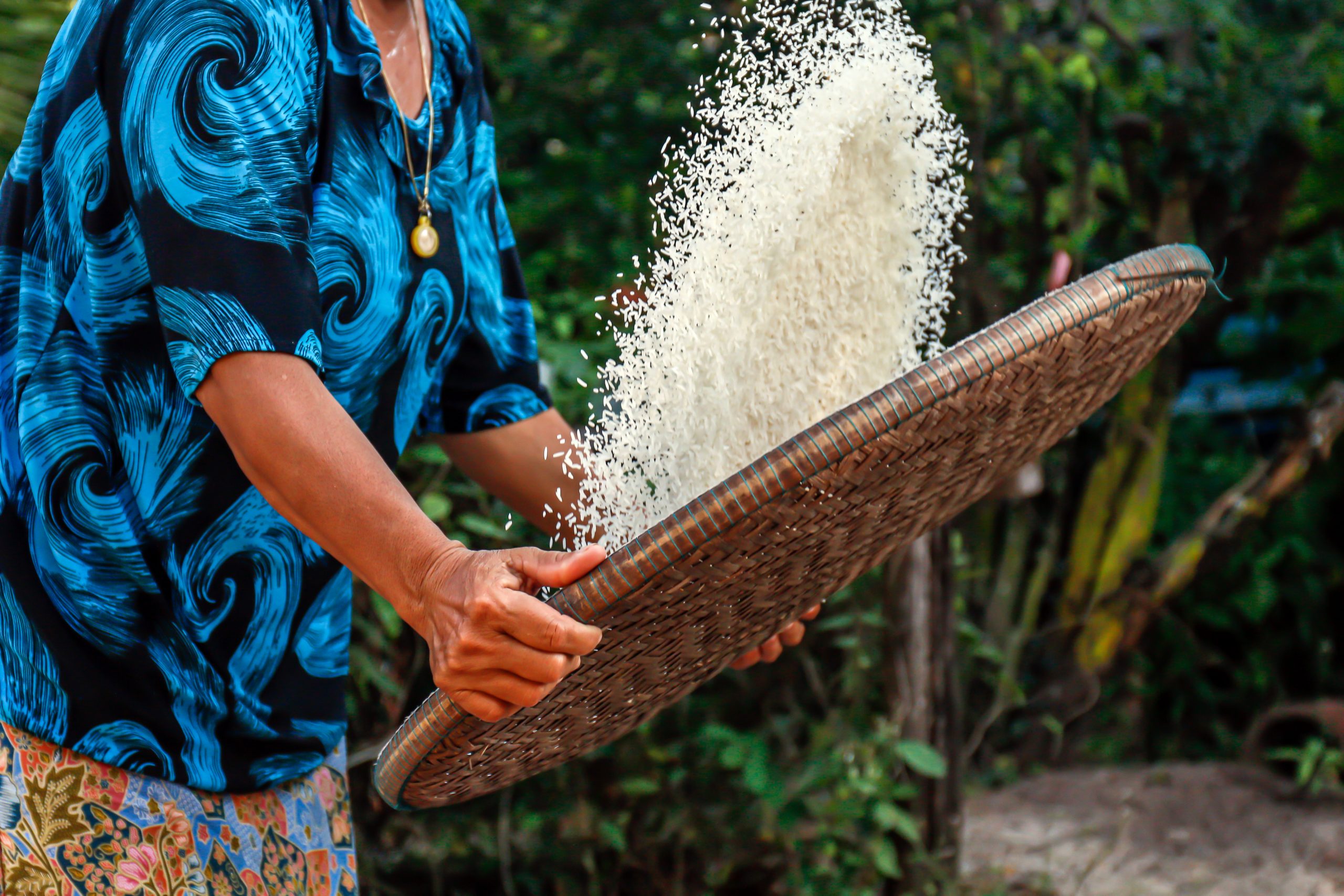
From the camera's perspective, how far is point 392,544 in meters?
0.75

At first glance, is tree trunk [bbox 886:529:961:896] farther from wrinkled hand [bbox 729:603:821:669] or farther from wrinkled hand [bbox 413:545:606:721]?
wrinkled hand [bbox 413:545:606:721]

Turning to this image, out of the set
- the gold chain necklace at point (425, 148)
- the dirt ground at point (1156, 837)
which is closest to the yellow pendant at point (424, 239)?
the gold chain necklace at point (425, 148)

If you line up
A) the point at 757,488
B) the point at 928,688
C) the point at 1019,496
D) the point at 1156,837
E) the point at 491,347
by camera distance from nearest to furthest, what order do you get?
1. the point at 757,488
2. the point at 491,347
3. the point at 928,688
4. the point at 1156,837
5. the point at 1019,496

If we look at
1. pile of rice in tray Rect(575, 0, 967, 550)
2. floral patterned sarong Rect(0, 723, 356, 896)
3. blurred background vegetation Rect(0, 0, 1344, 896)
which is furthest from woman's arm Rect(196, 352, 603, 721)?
blurred background vegetation Rect(0, 0, 1344, 896)

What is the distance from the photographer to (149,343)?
3.00 ft

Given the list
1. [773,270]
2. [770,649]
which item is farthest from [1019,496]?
[773,270]

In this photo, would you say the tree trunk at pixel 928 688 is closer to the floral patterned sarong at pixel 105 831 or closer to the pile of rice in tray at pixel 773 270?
the pile of rice in tray at pixel 773 270

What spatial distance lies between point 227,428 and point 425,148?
0.36m

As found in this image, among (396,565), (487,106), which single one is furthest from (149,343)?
(487,106)

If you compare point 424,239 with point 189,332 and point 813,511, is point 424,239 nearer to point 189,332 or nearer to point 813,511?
point 189,332

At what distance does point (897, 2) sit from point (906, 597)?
4.87ft

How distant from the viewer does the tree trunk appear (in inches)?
95.9

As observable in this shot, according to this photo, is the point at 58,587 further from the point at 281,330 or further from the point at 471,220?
the point at 471,220

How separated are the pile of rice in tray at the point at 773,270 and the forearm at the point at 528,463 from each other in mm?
87
